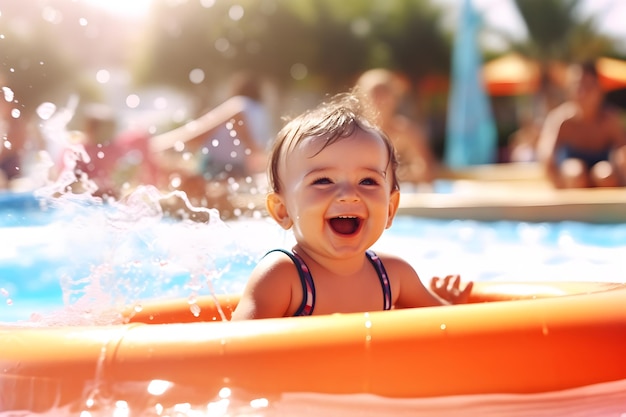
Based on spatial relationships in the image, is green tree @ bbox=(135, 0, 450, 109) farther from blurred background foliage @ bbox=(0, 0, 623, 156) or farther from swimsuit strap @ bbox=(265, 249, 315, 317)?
swimsuit strap @ bbox=(265, 249, 315, 317)

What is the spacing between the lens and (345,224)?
231cm

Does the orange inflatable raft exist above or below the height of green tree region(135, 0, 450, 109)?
below

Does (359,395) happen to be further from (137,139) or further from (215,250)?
(137,139)

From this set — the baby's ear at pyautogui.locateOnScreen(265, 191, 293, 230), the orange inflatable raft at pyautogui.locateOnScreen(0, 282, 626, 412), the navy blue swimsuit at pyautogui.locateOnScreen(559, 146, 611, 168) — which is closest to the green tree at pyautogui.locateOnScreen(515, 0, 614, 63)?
the navy blue swimsuit at pyautogui.locateOnScreen(559, 146, 611, 168)

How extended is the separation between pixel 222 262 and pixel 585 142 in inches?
190

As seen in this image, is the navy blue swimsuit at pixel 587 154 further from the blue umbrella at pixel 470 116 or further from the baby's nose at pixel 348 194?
the blue umbrella at pixel 470 116

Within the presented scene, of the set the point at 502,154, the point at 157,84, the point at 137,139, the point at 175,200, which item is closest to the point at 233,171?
the point at 137,139

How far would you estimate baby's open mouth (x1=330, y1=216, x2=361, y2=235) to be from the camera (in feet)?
7.50

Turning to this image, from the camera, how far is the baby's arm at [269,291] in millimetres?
2174

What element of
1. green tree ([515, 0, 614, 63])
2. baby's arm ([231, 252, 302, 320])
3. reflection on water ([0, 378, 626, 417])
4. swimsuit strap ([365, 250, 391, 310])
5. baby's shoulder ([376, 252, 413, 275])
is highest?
green tree ([515, 0, 614, 63])

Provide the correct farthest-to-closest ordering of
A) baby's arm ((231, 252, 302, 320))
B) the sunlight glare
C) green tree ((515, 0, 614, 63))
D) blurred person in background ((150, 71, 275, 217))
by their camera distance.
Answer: green tree ((515, 0, 614, 63))
blurred person in background ((150, 71, 275, 217))
the sunlight glare
baby's arm ((231, 252, 302, 320))

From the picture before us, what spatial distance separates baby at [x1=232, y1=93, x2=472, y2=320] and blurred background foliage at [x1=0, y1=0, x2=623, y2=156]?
79.8 feet

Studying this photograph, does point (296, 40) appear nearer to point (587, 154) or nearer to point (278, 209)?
point (587, 154)

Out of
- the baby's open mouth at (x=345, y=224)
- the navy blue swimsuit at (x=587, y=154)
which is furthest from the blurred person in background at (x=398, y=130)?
the baby's open mouth at (x=345, y=224)
